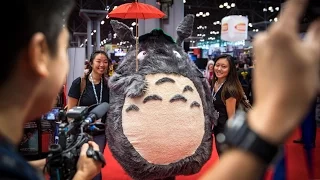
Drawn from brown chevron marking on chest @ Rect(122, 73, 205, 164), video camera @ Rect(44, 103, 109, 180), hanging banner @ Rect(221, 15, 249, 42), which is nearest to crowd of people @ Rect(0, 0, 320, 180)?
video camera @ Rect(44, 103, 109, 180)

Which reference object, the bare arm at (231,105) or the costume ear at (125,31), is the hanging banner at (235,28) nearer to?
the bare arm at (231,105)

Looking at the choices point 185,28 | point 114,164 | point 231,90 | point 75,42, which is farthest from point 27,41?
point 75,42

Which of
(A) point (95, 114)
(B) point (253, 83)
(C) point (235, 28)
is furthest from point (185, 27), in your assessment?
(C) point (235, 28)

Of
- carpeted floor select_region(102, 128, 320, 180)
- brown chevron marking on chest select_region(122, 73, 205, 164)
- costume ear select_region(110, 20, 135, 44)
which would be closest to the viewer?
brown chevron marking on chest select_region(122, 73, 205, 164)

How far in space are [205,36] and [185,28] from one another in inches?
1304

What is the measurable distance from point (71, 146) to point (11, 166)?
0.66 m

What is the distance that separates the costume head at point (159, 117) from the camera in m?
2.57

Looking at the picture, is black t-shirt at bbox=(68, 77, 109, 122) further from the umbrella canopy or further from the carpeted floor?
the carpeted floor

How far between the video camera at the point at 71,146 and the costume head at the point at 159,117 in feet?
3.58

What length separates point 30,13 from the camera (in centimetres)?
66

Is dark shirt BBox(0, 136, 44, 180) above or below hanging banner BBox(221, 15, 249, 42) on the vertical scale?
below

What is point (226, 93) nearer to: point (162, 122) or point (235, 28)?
point (162, 122)

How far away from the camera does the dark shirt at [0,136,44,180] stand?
56cm

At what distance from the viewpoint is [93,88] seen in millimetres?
3514
